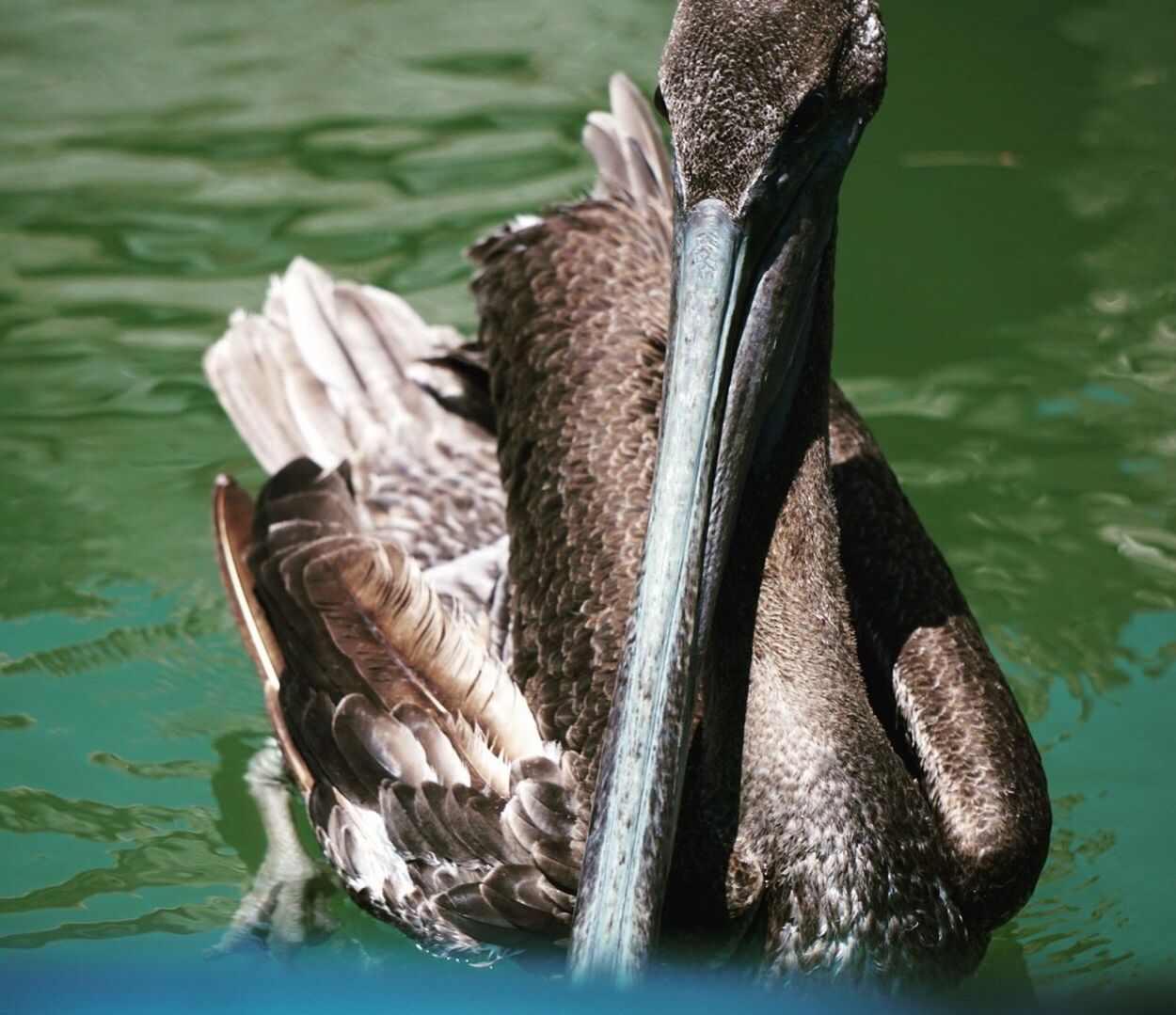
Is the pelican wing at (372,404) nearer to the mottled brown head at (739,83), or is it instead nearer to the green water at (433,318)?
the green water at (433,318)

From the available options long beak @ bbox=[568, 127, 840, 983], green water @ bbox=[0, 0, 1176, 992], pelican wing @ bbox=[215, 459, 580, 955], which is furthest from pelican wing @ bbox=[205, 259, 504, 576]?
long beak @ bbox=[568, 127, 840, 983]

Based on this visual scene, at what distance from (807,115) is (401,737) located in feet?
5.15

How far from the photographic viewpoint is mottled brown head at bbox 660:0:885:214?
106 inches

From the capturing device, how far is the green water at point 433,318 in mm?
4109

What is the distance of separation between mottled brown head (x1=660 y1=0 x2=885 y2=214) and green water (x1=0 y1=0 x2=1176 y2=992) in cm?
169

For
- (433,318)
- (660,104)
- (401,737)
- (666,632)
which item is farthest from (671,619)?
(433,318)

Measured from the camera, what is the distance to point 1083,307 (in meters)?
5.76

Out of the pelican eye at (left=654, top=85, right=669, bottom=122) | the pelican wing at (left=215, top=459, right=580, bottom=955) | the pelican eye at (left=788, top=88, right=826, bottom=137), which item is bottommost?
the pelican wing at (left=215, top=459, right=580, bottom=955)

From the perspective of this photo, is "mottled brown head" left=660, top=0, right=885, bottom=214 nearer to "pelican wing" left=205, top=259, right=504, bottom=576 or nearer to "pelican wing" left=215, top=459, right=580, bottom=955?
"pelican wing" left=215, top=459, right=580, bottom=955

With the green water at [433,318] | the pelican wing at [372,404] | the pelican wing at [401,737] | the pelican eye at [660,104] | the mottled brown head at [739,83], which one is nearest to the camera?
the mottled brown head at [739,83]

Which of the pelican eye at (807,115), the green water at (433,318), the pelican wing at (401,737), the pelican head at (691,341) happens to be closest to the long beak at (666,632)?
the pelican head at (691,341)

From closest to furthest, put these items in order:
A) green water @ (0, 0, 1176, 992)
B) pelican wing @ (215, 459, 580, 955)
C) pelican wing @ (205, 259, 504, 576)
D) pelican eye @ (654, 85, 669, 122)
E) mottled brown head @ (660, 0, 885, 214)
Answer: mottled brown head @ (660, 0, 885, 214) → pelican eye @ (654, 85, 669, 122) → pelican wing @ (215, 459, 580, 955) → green water @ (0, 0, 1176, 992) → pelican wing @ (205, 259, 504, 576)

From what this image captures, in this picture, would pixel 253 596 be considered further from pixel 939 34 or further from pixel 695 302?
pixel 939 34

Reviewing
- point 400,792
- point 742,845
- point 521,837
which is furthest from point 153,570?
point 742,845
